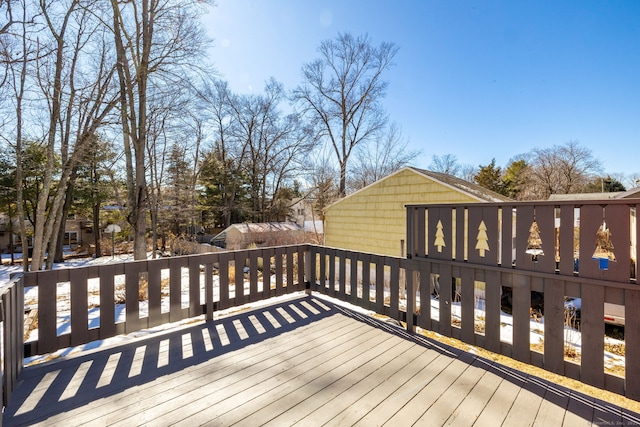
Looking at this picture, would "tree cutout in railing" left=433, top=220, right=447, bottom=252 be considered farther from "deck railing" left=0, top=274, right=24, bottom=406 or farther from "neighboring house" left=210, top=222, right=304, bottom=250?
"neighboring house" left=210, top=222, right=304, bottom=250

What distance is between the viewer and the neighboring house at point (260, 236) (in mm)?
13062

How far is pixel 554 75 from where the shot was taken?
33.8 feet

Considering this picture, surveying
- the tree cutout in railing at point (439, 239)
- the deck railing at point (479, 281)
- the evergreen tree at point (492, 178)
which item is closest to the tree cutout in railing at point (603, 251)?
the deck railing at point (479, 281)

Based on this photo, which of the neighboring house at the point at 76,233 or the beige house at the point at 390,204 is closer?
the beige house at the point at 390,204

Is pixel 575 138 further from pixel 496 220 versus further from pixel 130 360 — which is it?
pixel 130 360

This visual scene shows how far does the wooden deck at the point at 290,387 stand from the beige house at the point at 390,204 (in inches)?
201

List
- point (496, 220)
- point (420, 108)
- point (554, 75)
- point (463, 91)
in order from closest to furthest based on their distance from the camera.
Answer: point (496, 220), point (554, 75), point (463, 91), point (420, 108)

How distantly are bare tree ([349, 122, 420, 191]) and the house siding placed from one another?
28.0ft

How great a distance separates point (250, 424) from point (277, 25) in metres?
9.65

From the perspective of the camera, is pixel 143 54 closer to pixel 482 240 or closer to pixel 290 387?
pixel 290 387

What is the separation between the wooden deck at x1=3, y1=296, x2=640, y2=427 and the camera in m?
→ 1.77

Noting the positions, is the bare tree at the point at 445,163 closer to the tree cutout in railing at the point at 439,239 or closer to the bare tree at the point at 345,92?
the bare tree at the point at 345,92

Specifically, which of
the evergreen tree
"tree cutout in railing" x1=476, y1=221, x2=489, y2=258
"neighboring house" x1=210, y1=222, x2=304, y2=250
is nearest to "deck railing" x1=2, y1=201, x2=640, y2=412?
"tree cutout in railing" x1=476, y1=221, x2=489, y2=258

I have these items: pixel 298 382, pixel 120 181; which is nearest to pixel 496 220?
pixel 298 382
